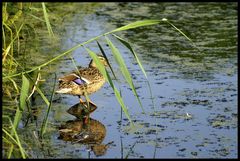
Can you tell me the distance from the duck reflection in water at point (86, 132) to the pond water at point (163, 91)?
0.15 feet

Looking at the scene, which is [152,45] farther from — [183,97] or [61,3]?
[61,3]

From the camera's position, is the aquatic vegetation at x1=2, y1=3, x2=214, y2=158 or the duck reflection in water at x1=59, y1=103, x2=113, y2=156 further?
the duck reflection in water at x1=59, y1=103, x2=113, y2=156

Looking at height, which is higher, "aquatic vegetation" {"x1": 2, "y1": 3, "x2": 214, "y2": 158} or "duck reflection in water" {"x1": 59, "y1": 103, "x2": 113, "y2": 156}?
"aquatic vegetation" {"x1": 2, "y1": 3, "x2": 214, "y2": 158}

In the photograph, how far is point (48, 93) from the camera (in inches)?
240

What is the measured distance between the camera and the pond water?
473 cm

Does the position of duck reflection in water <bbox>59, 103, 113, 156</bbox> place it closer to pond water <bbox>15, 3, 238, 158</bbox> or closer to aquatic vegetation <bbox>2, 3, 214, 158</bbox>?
pond water <bbox>15, 3, 238, 158</bbox>

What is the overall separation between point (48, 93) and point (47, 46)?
1.98 m

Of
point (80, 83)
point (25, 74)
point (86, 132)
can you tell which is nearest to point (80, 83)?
point (80, 83)

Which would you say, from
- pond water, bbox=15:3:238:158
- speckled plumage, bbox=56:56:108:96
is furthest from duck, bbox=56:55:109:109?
pond water, bbox=15:3:238:158

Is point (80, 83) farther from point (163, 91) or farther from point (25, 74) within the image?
point (25, 74)

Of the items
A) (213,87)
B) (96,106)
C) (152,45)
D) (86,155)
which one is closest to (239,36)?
(152,45)

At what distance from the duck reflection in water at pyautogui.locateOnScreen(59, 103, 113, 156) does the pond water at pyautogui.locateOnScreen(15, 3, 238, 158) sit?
0.15 ft

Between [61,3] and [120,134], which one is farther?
[61,3]

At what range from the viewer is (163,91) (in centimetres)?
623
